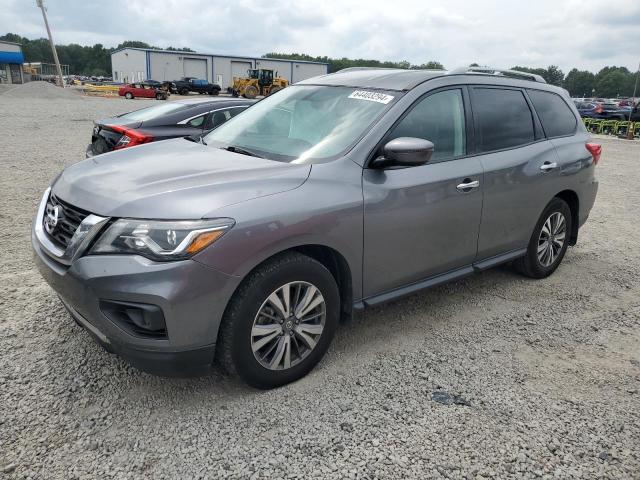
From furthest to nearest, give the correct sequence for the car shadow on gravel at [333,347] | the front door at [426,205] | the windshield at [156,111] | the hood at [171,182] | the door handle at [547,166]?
1. the windshield at [156,111]
2. the door handle at [547,166]
3. the front door at [426,205]
4. the car shadow on gravel at [333,347]
5. the hood at [171,182]

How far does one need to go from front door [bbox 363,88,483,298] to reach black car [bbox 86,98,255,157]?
4301 millimetres

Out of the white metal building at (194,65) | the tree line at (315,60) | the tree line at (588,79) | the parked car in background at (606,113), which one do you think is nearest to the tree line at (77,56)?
the tree line at (315,60)

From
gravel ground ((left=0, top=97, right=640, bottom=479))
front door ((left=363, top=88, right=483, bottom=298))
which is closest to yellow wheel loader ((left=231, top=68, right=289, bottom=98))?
gravel ground ((left=0, top=97, right=640, bottom=479))

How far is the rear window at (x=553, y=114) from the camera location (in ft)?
15.0

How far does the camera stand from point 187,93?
49.1 meters

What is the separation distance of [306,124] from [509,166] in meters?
1.65

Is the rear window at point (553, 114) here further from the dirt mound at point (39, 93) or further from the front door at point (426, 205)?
the dirt mound at point (39, 93)

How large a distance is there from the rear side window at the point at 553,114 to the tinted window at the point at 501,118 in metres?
0.20

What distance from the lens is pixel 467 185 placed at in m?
3.62

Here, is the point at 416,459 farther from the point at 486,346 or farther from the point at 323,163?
the point at 323,163

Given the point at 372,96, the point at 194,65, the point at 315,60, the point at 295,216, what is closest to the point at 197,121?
the point at 372,96

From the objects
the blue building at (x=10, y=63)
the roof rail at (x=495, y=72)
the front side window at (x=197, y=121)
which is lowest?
the front side window at (x=197, y=121)

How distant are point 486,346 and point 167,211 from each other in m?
2.34

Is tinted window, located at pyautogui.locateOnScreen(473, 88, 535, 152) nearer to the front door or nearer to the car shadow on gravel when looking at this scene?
the front door
